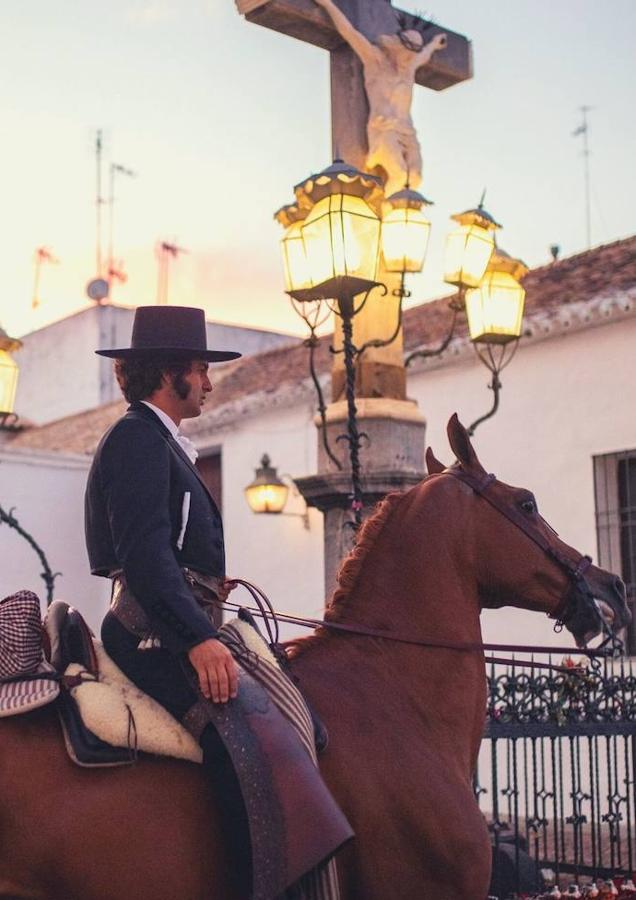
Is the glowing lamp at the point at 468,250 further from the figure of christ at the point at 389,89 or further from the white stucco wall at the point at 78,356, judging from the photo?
the white stucco wall at the point at 78,356

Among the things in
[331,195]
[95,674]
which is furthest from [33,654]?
[331,195]

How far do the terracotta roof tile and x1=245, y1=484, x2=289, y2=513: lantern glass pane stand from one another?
1722 mm

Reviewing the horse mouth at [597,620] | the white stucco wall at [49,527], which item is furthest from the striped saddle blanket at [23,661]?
the white stucco wall at [49,527]

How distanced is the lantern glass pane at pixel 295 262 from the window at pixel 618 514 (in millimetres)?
6114

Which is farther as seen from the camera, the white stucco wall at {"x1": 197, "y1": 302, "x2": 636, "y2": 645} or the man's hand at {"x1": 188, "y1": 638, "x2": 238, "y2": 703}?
the white stucco wall at {"x1": 197, "y1": 302, "x2": 636, "y2": 645}

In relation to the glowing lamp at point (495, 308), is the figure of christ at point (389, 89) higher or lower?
higher

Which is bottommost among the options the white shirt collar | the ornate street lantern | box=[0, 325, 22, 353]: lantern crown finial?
the white shirt collar

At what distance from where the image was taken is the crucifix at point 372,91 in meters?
7.15

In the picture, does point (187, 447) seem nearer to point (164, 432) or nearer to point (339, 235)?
point (164, 432)

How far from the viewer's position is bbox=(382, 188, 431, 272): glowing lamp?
23.2 feet

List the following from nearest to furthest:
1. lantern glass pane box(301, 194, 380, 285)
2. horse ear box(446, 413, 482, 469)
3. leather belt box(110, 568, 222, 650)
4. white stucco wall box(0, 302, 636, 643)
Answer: leather belt box(110, 568, 222, 650)
horse ear box(446, 413, 482, 469)
lantern glass pane box(301, 194, 380, 285)
white stucco wall box(0, 302, 636, 643)

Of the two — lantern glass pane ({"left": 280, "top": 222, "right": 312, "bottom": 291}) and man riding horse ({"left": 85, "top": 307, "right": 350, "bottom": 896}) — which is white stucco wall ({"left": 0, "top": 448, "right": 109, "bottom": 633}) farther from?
man riding horse ({"left": 85, "top": 307, "right": 350, "bottom": 896})

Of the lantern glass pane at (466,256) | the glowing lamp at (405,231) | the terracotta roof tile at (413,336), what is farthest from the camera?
the terracotta roof tile at (413,336)

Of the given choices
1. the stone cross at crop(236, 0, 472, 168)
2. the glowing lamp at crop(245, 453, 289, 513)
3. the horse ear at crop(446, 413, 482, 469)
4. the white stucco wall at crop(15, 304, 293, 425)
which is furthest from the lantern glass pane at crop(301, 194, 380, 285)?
the white stucco wall at crop(15, 304, 293, 425)
